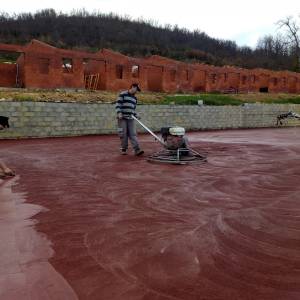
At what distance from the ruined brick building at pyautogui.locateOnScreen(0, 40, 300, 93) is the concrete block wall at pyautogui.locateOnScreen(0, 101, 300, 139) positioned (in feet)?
26.2

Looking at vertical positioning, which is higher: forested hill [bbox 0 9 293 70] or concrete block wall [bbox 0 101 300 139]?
forested hill [bbox 0 9 293 70]

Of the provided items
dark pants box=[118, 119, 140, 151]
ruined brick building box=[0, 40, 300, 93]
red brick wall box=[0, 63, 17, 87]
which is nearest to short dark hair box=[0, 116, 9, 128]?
dark pants box=[118, 119, 140, 151]

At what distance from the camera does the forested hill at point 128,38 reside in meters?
66.9

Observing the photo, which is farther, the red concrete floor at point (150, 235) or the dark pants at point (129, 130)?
the dark pants at point (129, 130)

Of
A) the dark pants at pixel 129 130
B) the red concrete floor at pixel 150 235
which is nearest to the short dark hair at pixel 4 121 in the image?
the dark pants at pixel 129 130

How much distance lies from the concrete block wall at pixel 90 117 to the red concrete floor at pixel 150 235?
357 inches

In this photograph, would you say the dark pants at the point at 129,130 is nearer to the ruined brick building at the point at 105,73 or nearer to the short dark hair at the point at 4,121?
the short dark hair at the point at 4,121

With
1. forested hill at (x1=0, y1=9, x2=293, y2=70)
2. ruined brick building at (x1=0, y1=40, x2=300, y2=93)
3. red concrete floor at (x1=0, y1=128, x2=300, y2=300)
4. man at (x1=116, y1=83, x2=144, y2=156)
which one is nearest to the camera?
red concrete floor at (x1=0, y1=128, x2=300, y2=300)

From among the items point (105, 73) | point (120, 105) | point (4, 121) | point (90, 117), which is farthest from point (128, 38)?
point (120, 105)

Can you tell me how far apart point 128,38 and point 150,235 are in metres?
72.3

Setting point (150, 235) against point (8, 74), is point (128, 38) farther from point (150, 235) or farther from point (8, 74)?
point (150, 235)

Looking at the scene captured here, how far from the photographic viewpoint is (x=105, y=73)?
28750mm

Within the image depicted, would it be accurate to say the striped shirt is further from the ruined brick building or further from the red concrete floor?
the ruined brick building

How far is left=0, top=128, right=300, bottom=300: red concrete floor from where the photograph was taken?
2.97 meters
